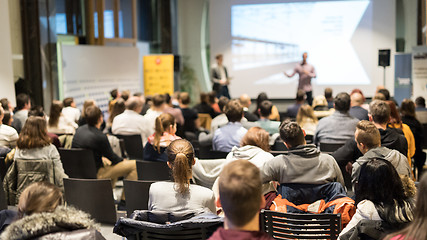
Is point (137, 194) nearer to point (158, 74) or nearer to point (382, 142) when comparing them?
point (382, 142)

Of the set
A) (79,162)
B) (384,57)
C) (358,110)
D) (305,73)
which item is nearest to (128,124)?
(79,162)

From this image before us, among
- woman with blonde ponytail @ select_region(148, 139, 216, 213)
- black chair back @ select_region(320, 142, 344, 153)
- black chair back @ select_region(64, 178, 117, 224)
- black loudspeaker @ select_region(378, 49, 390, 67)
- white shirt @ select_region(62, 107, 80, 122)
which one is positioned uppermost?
black loudspeaker @ select_region(378, 49, 390, 67)

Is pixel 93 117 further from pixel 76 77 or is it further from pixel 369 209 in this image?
pixel 76 77

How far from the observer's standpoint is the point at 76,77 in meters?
9.95

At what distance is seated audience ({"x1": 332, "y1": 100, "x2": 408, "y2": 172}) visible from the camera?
4301 mm

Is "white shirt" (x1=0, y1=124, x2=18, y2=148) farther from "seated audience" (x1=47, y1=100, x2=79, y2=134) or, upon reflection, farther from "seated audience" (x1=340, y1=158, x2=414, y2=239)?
"seated audience" (x1=340, y1=158, x2=414, y2=239)

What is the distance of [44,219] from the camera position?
7.25 ft

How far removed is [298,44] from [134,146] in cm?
780

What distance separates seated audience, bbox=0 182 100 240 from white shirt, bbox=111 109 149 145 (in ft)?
13.9

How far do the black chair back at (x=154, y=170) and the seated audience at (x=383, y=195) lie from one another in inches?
89.8

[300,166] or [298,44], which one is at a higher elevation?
[298,44]

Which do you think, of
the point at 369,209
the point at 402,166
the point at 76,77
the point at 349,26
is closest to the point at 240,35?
the point at 349,26

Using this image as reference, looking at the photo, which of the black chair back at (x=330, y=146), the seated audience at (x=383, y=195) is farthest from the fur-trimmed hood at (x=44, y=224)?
the black chair back at (x=330, y=146)

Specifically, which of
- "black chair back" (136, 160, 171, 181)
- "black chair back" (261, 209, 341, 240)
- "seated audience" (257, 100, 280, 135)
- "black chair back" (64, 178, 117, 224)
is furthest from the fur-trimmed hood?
"seated audience" (257, 100, 280, 135)
